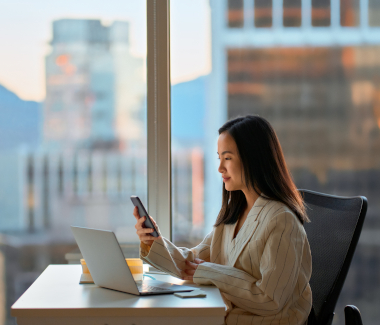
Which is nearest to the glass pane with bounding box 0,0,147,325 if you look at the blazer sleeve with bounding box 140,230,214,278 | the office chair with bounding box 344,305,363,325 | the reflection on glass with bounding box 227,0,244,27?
the reflection on glass with bounding box 227,0,244,27

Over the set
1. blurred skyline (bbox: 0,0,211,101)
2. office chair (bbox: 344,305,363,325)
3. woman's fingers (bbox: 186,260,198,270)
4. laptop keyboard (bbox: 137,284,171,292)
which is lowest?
office chair (bbox: 344,305,363,325)

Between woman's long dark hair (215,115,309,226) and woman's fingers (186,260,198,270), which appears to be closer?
woman's long dark hair (215,115,309,226)

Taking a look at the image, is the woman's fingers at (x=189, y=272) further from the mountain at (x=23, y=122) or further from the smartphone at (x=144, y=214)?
the mountain at (x=23, y=122)

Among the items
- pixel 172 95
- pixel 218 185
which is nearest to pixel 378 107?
pixel 218 185

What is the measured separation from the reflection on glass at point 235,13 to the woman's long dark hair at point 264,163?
0.82m

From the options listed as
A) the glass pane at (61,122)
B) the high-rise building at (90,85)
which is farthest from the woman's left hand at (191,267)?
the high-rise building at (90,85)

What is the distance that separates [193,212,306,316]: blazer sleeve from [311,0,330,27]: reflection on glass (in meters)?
1.26

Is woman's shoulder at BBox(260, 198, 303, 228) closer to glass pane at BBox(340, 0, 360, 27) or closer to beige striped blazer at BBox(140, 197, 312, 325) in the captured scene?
beige striped blazer at BBox(140, 197, 312, 325)

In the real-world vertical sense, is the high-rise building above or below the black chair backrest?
above

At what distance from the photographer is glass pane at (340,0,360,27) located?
A: 2273mm

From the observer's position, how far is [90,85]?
2256 mm

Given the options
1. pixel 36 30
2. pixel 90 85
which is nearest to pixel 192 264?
pixel 90 85

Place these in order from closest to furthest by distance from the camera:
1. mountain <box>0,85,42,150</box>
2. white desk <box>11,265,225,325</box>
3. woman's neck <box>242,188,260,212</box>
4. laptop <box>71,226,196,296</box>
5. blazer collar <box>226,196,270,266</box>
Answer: white desk <box>11,265,225,325</box>
laptop <box>71,226,196,296</box>
blazer collar <box>226,196,270,266</box>
woman's neck <box>242,188,260,212</box>
mountain <box>0,85,42,150</box>

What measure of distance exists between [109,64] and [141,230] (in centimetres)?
101
